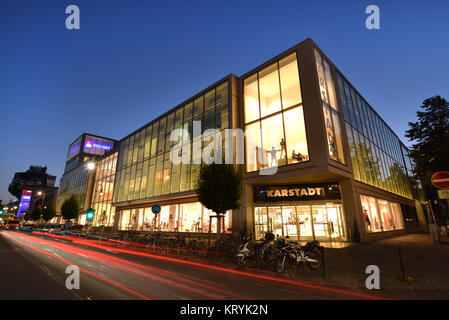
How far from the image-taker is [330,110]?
713 inches

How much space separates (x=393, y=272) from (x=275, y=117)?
540 inches

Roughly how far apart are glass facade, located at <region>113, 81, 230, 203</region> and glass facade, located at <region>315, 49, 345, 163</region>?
29.1ft

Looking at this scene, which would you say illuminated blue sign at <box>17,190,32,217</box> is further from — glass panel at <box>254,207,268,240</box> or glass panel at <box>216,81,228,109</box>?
glass panel at <box>254,207,268,240</box>

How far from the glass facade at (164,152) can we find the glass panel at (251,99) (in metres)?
2.00

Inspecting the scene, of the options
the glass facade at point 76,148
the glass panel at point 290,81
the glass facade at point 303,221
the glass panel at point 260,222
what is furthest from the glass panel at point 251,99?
the glass facade at point 76,148

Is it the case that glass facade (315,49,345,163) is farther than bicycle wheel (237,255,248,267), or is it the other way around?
glass facade (315,49,345,163)

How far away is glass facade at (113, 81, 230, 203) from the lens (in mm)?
23734

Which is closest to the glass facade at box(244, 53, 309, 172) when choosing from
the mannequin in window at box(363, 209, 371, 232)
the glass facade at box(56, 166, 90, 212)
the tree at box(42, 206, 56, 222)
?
the mannequin in window at box(363, 209, 371, 232)

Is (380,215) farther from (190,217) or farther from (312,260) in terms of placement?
(190,217)

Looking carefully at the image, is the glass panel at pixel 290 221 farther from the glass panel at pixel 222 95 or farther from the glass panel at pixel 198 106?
the glass panel at pixel 198 106

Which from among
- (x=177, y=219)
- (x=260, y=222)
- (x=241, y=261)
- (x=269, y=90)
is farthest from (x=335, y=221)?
(x=177, y=219)

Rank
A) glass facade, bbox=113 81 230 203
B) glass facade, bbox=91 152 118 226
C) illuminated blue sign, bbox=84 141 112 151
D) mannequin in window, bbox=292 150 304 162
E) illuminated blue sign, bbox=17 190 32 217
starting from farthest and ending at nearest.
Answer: illuminated blue sign, bbox=17 190 32 217 → illuminated blue sign, bbox=84 141 112 151 → glass facade, bbox=91 152 118 226 → glass facade, bbox=113 81 230 203 → mannequin in window, bbox=292 150 304 162

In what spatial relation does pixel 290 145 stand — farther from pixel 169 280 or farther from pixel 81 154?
pixel 81 154
